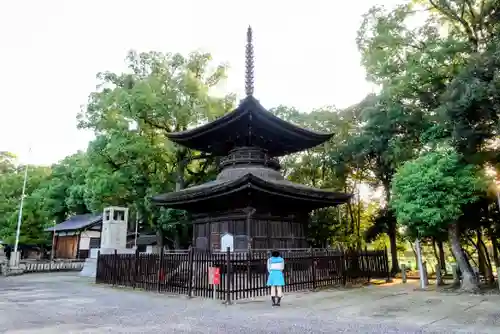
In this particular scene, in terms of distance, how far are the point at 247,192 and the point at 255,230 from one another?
2176 mm

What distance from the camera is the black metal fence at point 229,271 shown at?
36.8ft

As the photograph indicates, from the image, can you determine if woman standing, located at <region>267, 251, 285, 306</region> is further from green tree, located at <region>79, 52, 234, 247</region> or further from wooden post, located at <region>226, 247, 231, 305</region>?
green tree, located at <region>79, 52, 234, 247</region>

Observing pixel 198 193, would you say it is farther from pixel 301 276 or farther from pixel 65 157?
pixel 65 157

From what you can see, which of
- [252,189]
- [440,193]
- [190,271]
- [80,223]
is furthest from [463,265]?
[80,223]

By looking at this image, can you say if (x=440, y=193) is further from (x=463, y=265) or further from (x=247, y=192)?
(x=247, y=192)

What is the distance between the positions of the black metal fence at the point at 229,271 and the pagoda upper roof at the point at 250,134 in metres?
6.66

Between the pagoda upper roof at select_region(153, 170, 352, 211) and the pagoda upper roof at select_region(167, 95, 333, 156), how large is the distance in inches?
92.2

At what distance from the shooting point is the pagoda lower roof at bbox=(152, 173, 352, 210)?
49.1ft

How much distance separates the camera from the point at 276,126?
59.1ft

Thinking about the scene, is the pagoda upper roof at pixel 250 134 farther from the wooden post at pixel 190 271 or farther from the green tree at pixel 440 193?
the wooden post at pixel 190 271

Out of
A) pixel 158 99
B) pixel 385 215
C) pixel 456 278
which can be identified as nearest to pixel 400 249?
pixel 385 215

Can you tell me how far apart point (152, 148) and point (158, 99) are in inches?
131

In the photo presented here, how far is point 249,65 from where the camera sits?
20.8 meters

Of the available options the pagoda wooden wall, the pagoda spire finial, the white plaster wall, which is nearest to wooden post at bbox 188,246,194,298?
the pagoda wooden wall
